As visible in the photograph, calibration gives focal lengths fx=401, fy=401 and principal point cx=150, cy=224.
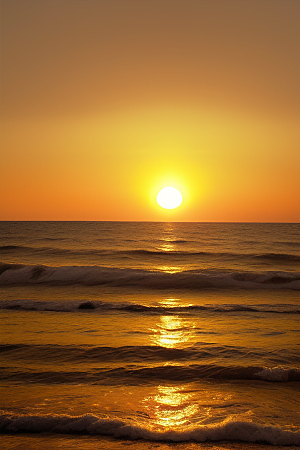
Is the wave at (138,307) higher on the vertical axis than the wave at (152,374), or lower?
higher

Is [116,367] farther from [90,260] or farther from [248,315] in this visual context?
[90,260]

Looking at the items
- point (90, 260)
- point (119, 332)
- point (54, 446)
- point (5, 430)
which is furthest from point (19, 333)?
point (90, 260)

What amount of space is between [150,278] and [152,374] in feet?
48.4

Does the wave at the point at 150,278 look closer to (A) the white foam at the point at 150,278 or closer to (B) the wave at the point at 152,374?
(A) the white foam at the point at 150,278

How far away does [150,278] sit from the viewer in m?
22.5

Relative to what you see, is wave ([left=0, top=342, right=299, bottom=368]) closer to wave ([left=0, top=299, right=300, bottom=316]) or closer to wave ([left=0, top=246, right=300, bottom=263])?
wave ([left=0, top=299, right=300, bottom=316])

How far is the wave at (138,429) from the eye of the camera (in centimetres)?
532

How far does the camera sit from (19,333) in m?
10.4

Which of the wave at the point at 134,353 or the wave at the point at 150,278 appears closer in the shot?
the wave at the point at 134,353

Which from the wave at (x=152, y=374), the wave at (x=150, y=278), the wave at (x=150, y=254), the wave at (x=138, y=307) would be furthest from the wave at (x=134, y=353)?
the wave at (x=150, y=254)

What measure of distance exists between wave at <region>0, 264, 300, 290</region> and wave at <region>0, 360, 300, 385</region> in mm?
12850

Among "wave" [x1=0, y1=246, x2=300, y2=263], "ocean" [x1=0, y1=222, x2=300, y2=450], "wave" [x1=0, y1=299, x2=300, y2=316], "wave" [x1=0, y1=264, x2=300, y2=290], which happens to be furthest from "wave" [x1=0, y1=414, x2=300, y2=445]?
"wave" [x1=0, y1=246, x2=300, y2=263]

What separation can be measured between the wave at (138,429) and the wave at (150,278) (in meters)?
15.2

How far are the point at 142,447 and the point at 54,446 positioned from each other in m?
1.13
